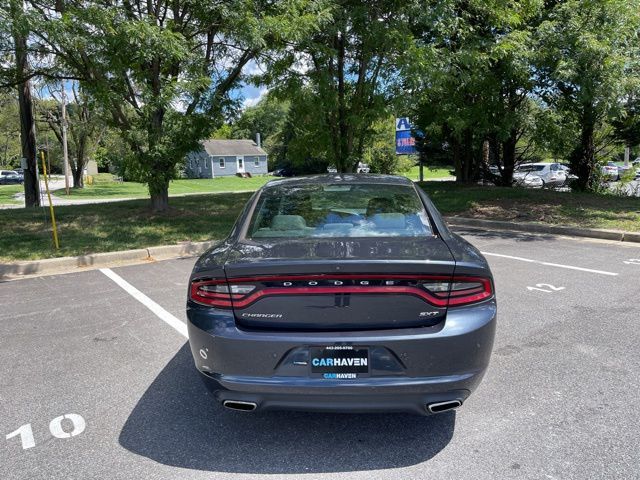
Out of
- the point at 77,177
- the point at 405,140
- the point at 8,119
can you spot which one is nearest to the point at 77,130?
the point at 77,177

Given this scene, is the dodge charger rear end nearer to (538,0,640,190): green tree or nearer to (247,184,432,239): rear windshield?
(247,184,432,239): rear windshield

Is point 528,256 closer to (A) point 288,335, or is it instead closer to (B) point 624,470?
(B) point 624,470

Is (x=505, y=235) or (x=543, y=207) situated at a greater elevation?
(x=543, y=207)

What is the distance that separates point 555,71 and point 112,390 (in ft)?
37.9

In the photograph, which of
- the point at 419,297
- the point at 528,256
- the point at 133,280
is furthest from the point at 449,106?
the point at 419,297

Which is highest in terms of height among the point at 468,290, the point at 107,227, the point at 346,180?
the point at 346,180

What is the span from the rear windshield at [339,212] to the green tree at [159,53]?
623 centimetres

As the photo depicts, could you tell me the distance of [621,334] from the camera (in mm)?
4598

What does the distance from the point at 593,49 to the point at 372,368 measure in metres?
11.1

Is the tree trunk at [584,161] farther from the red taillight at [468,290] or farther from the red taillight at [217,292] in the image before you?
the red taillight at [217,292]

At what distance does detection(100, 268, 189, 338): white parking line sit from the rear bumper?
216cm

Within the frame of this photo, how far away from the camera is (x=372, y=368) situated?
265 cm

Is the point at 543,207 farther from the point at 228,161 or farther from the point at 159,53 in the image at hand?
the point at 228,161

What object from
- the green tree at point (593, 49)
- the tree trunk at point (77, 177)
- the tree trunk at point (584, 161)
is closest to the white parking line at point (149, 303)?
the green tree at point (593, 49)
